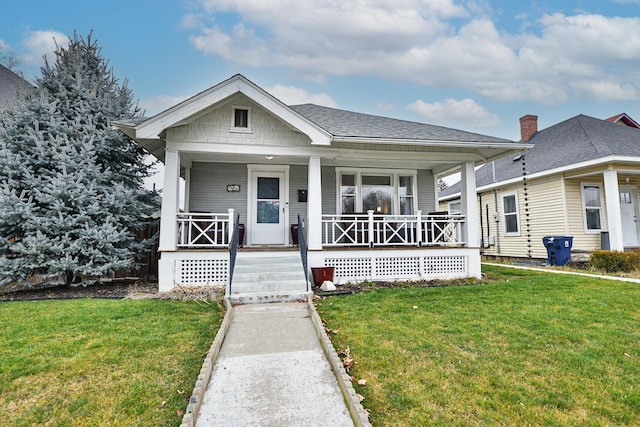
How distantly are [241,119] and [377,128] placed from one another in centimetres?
346

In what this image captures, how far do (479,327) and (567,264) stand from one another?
863 cm

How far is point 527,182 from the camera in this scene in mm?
12539

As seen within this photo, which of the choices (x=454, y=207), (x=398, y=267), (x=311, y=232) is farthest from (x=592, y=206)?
(x=311, y=232)

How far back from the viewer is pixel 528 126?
15.7 m

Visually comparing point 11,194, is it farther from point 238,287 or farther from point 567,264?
point 567,264

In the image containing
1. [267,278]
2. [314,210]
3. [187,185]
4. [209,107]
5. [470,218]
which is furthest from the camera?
[187,185]

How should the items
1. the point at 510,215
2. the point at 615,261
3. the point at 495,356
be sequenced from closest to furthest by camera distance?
the point at 495,356, the point at 615,261, the point at 510,215

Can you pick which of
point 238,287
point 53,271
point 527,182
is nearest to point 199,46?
point 53,271

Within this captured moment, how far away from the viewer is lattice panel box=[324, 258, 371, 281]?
7438 millimetres

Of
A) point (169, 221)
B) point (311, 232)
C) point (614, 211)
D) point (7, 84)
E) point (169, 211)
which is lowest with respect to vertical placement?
point (311, 232)

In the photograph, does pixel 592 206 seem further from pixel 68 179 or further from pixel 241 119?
pixel 68 179

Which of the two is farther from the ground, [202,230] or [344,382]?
[202,230]

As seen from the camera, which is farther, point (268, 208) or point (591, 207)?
point (591, 207)

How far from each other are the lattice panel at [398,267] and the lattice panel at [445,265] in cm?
29
